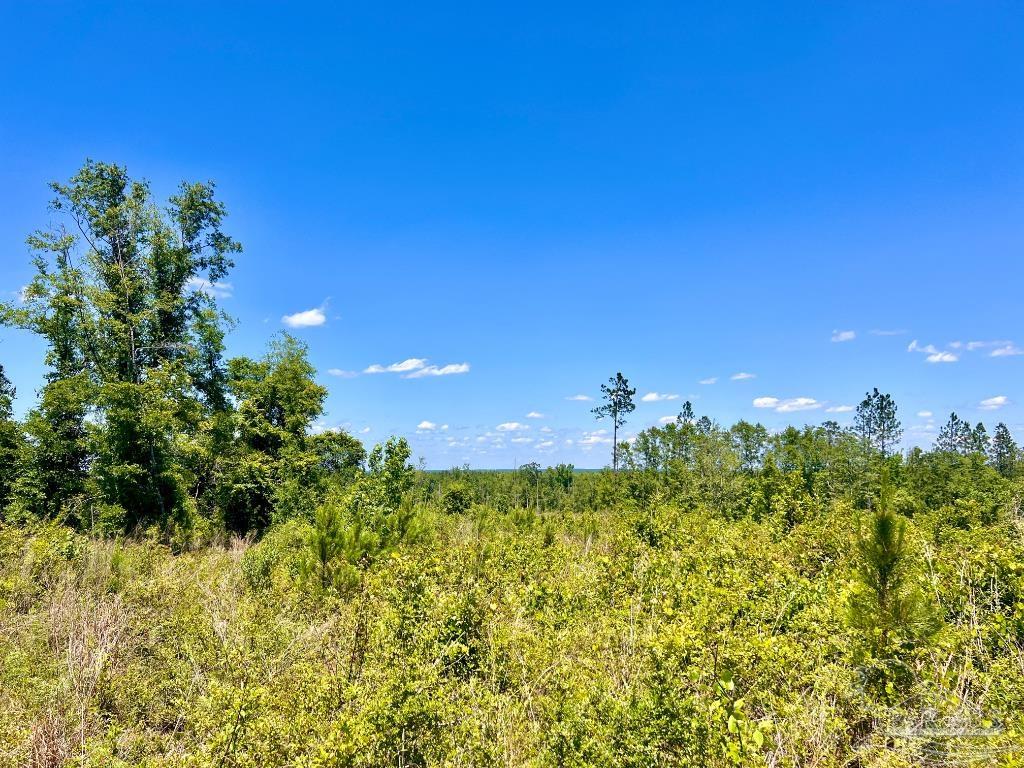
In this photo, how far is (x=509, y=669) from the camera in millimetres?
4988

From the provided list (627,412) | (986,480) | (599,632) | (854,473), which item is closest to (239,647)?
(599,632)

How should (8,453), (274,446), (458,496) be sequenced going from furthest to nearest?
(458,496)
(274,446)
(8,453)

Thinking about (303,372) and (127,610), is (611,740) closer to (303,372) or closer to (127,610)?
(127,610)

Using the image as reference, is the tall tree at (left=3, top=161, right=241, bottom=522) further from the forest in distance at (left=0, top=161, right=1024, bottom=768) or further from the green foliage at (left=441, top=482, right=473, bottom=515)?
the green foliage at (left=441, top=482, right=473, bottom=515)

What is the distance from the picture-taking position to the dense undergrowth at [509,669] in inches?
140

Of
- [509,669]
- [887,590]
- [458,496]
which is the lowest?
[458,496]

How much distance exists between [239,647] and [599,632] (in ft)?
12.9

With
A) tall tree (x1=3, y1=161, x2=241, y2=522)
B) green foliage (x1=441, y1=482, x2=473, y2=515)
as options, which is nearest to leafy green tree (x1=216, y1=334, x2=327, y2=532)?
tall tree (x1=3, y1=161, x2=241, y2=522)

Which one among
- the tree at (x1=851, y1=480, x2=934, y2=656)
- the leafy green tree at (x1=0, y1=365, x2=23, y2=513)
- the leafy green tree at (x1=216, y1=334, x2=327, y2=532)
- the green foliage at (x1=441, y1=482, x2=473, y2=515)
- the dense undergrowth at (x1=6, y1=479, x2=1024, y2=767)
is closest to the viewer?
the dense undergrowth at (x1=6, y1=479, x2=1024, y2=767)

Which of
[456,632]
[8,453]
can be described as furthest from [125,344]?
[456,632]

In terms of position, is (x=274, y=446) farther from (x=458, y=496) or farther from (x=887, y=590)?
(x=887, y=590)

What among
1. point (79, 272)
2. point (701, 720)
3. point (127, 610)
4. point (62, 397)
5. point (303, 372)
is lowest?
point (127, 610)

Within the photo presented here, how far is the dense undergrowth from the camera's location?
3.54 metres

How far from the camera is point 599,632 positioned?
5.41 m
